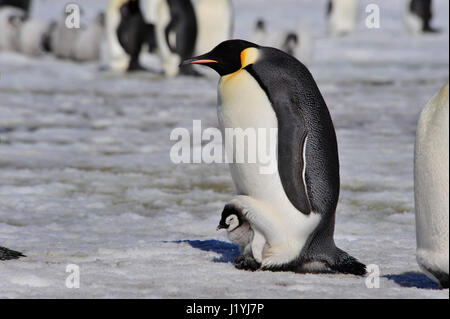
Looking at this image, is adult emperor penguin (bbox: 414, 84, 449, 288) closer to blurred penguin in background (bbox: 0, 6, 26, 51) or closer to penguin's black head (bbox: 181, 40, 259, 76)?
penguin's black head (bbox: 181, 40, 259, 76)

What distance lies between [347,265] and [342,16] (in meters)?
19.4

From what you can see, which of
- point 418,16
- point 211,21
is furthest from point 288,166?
point 418,16

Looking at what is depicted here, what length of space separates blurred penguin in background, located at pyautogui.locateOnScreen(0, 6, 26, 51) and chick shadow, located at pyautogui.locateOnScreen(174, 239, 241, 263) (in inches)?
545

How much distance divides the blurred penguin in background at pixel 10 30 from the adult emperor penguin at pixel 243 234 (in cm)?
1451

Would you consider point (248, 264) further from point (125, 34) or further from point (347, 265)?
point (125, 34)

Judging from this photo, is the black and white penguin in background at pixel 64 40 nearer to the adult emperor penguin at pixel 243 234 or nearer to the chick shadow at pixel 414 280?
the adult emperor penguin at pixel 243 234

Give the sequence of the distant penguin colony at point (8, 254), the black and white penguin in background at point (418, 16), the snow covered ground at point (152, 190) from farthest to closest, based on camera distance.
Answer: the black and white penguin in background at point (418, 16) → the distant penguin colony at point (8, 254) → the snow covered ground at point (152, 190)

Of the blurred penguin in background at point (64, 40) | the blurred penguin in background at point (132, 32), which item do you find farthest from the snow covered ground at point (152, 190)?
the blurred penguin in background at point (64, 40)

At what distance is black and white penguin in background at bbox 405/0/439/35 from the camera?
2167 centimetres

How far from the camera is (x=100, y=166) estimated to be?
266 inches

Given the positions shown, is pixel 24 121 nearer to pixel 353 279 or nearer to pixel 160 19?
pixel 160 19

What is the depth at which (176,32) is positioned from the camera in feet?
45.5

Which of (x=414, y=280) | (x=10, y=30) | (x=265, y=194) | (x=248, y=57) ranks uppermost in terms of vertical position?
(x=10, y=30)

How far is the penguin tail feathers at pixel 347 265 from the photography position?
352 cm
